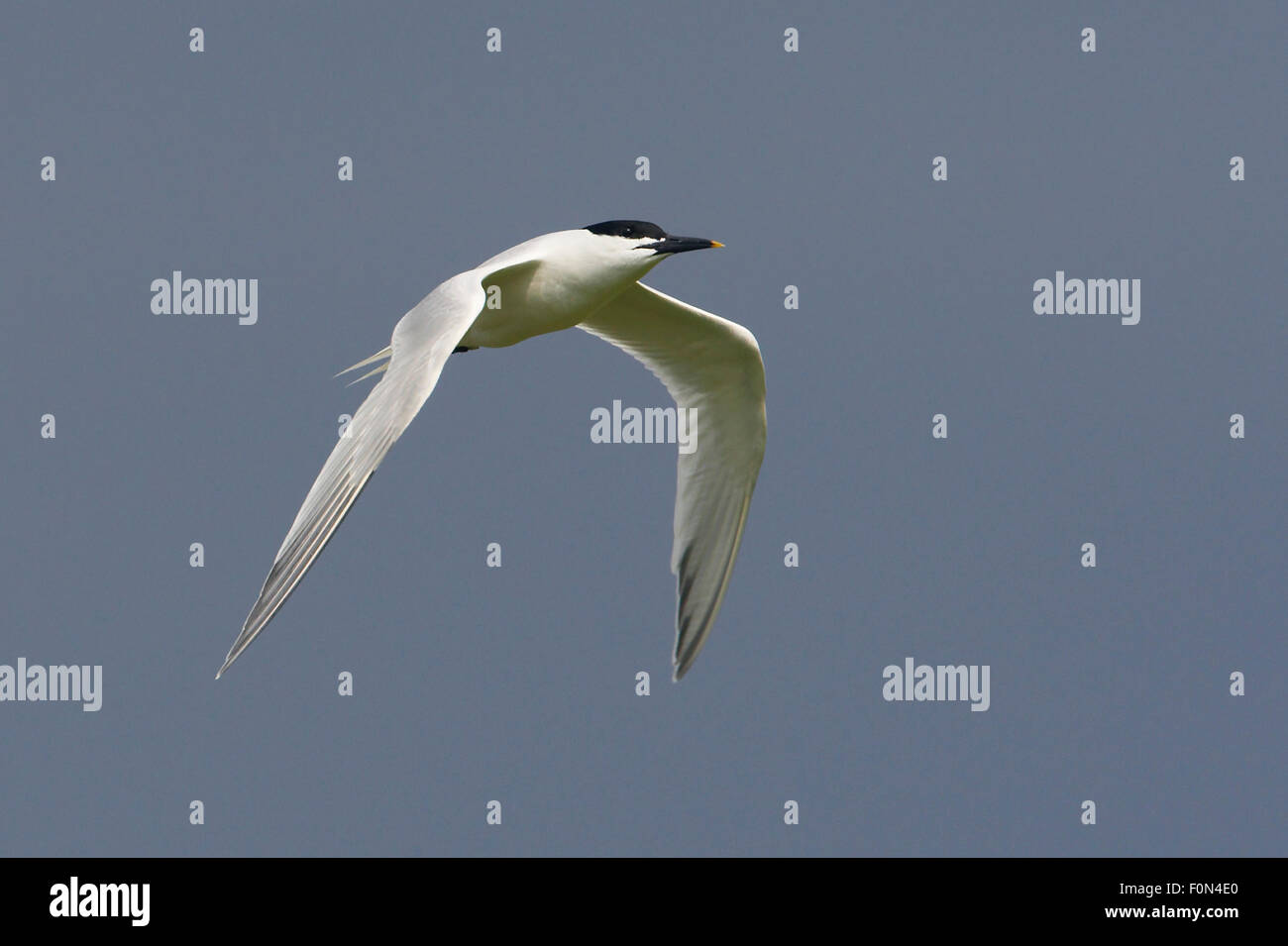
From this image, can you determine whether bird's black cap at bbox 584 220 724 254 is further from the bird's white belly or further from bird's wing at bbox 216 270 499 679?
bird's wing at bbox 216 270 499 679

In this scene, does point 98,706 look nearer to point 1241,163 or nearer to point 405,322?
point 405,322

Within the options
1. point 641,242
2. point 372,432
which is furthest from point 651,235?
point 372,432

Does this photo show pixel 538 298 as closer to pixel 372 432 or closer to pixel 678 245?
pixel 678 245

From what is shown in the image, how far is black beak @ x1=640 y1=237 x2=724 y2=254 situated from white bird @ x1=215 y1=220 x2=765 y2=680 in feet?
0.03

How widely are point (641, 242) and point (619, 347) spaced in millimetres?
2591

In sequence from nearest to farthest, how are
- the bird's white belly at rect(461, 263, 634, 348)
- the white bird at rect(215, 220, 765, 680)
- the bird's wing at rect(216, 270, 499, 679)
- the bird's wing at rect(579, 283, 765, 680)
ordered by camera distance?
1. the bird's wing at rect(216, 270, 499, 679)
2. the white bird at rect(215, 220, 765, 680)
3. the bird's white belly at rect(461, 263, 634, 348)
4. the bird's wing at rect(579, 283, 765, 680)

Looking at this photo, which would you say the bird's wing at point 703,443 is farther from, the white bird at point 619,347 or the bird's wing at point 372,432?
the bird's wing at point 372,432

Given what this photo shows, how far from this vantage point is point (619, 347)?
1592cm

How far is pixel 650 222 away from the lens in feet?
44.6

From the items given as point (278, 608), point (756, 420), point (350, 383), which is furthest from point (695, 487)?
point (278, 608)

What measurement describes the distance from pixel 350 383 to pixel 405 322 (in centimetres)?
98

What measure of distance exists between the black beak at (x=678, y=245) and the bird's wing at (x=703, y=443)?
6.92ft

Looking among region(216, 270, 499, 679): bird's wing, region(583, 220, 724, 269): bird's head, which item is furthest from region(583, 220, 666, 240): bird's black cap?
region(216, 270, 499, 679): bird's wing

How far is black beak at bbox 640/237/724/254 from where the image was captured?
13164 mm
